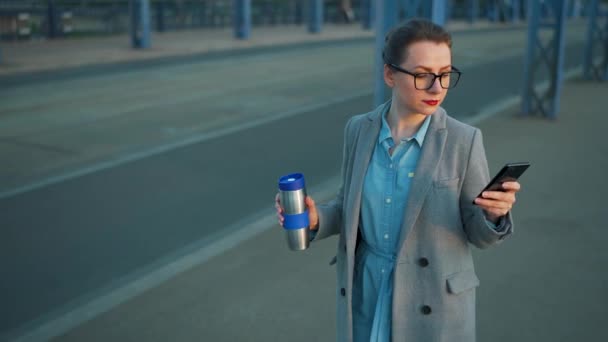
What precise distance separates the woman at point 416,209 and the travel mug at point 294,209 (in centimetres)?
6

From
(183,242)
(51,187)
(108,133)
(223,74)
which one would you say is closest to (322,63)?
(223,74)

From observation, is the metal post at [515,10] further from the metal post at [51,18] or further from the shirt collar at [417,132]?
the shirt collar at [417,132]

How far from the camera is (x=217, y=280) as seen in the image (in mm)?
5363

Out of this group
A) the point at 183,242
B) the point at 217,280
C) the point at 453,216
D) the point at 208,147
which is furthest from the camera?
the point at 208,147

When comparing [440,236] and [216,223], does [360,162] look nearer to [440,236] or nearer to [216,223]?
[440,236]

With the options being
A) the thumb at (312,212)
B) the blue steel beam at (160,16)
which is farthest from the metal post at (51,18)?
the thumb at (312,212)

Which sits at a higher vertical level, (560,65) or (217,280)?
(560,65)

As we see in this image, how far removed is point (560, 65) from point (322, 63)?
10.5 m

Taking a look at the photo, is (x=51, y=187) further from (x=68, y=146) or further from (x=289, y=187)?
(x=289, y=187)

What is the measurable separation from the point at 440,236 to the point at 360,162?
1.39 feet

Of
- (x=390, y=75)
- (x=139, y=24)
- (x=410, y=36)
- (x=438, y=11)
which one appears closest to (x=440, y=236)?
(x=390, y=75)

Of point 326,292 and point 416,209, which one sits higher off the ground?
point 416,209

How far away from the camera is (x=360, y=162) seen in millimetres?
2592

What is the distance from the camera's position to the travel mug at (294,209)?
2570 mm
